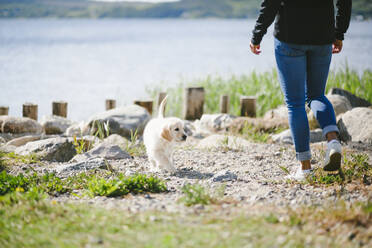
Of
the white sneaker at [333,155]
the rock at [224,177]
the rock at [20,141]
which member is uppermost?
the white sneaker at [333,155]

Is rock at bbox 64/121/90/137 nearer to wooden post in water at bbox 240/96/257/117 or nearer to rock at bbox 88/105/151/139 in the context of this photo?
rock at bbox 88/105/151/139

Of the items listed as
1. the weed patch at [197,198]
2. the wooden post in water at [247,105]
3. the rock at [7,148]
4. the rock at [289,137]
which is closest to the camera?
the weed patch at [197,198]

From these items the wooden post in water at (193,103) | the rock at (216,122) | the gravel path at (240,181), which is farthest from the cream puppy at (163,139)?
the wooden post in water at (193,103)

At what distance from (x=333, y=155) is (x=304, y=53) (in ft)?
3.18

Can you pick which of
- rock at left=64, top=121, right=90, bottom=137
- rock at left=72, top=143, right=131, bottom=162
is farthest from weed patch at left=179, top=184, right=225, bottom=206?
rock at left=64, top=121, right=90, bottom=137

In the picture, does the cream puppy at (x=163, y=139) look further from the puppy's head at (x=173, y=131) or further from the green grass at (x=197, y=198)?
the green grass at (x=197, y=198)

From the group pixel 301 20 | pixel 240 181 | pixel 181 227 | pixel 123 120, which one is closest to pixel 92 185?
pixel 181 227

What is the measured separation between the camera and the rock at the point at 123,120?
7645 millimetres

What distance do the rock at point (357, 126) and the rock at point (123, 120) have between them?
3474mm

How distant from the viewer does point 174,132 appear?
14.6 ft

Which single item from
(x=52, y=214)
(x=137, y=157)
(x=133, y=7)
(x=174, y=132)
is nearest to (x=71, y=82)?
(x=137, y=157)

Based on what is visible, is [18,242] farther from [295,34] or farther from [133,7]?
[133,7]

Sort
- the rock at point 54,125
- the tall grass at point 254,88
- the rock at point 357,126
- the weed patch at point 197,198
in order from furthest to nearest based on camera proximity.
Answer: the tall grass at point 254,88, the rock at point 54,125, the rock at point 357,126, the weed patch at point 197,198

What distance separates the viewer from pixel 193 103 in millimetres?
9828
